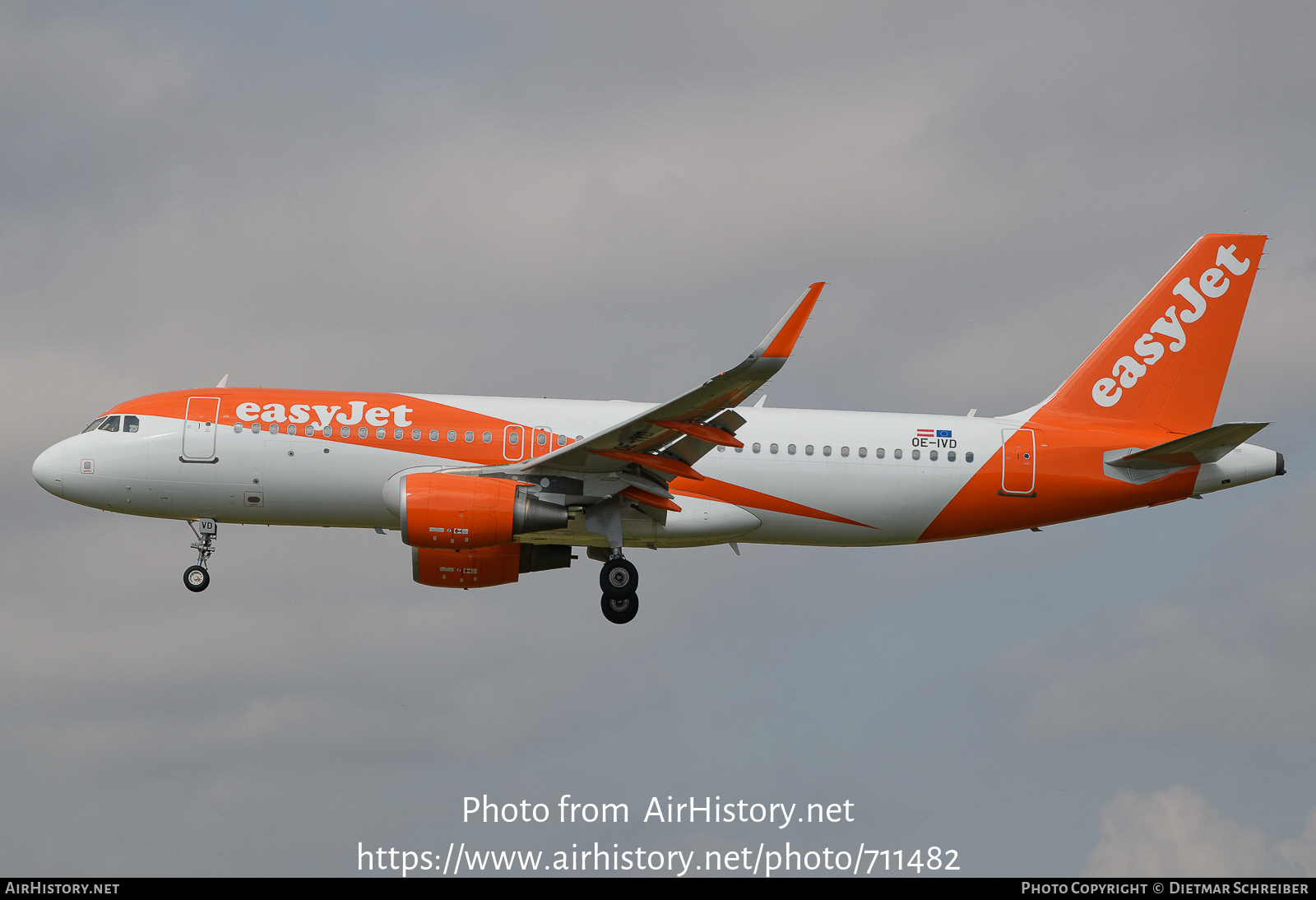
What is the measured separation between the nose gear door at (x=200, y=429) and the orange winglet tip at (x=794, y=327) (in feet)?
43.8

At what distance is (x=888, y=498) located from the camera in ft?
110

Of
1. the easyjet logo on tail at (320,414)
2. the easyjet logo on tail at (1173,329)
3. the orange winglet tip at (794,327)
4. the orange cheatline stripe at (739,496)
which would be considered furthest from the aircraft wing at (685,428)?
the easyjet logo on tail at (1173,329)

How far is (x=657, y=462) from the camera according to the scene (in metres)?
31.0

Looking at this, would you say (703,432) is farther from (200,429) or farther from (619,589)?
(200,429)

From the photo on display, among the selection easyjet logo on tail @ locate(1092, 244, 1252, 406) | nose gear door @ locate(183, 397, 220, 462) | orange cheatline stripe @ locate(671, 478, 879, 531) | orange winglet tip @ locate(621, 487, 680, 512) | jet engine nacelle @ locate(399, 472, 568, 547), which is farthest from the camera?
easyjet logo on tail @ locate(1092, 244, 1252, 406)

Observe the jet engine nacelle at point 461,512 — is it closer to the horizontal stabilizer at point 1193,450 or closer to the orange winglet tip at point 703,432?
the orange winglet tip at point 703,432

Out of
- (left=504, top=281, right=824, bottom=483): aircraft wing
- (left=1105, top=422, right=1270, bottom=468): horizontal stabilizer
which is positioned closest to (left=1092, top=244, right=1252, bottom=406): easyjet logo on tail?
(left=1105, top=422, right=1270, bottom=468): horizontal stabilizer

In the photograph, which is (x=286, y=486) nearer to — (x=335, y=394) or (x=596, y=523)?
(x=335, y=394)

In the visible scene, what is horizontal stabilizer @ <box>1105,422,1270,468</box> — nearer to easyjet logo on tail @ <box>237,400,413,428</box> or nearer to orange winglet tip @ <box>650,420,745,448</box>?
orange winglet tip @ <box>650,420,745,448</box>

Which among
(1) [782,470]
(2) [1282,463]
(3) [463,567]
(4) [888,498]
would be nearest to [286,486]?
(3) [463,567]

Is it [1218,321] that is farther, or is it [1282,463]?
[1218,321]

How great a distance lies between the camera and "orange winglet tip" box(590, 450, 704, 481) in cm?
3080

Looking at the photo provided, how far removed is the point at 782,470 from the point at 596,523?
4.39 metres

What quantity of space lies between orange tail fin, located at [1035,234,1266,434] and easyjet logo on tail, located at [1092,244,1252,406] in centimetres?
2
